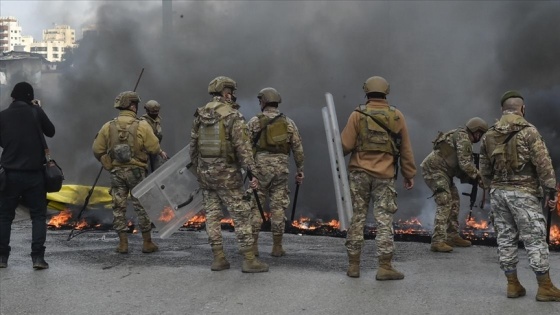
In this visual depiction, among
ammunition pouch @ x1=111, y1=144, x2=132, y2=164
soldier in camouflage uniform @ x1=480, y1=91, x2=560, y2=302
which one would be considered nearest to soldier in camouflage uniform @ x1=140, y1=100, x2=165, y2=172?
ammunition pouch @ x1=111, y1=144, x2=132, y2=164

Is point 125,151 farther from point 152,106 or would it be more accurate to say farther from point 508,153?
point 508,153

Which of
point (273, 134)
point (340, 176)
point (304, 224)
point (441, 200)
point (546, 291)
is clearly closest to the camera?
point (546, 291)

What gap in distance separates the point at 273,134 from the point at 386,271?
188 centimetres

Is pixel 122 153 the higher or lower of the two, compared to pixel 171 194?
higher

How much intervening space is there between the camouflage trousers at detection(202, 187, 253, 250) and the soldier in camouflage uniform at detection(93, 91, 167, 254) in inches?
45.9

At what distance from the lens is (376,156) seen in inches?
242

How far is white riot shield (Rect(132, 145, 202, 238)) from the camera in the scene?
A: 710cm

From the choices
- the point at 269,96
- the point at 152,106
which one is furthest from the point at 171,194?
the point at 152,106

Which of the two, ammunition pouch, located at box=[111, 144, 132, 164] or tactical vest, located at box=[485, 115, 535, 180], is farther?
ammunition pouch, located at box=[111, 144, 132, 164]

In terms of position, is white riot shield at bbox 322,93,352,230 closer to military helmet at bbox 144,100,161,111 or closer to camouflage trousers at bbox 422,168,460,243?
camouflage trousers at bbox 422,168,460,243

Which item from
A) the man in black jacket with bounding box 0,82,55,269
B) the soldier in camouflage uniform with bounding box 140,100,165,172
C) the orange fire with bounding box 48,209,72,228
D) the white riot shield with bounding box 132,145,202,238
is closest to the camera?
the man in black jacket with bounding box 0,82,55,269

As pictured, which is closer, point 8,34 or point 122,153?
point 122,153

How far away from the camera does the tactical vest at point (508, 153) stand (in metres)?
5.31

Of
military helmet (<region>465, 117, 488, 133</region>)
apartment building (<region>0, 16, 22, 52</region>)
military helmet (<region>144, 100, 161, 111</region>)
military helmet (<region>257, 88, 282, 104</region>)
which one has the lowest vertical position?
military helmet (<region>465, 117, 488, 133</region>)
